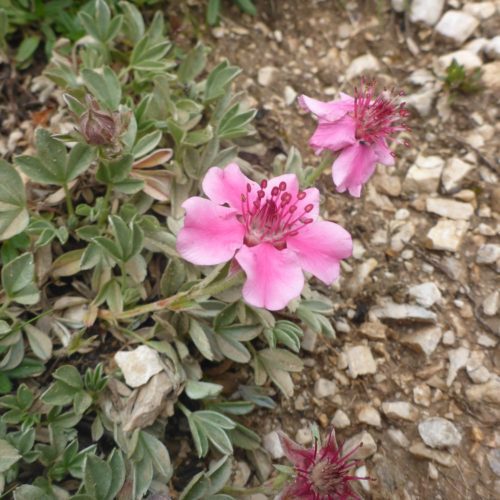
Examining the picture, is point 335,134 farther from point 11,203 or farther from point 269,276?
point 11,203

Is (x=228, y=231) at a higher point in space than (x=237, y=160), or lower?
higher

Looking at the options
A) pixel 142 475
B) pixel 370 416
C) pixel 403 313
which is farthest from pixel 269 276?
pixel 403 313

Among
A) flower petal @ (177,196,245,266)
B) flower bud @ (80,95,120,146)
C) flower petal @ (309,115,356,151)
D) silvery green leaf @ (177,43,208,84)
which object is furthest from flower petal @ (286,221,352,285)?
silvery green leaf @ (177,43,208,84)

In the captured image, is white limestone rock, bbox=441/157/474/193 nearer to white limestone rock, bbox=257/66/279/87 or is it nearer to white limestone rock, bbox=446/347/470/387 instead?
white limestone rock, bbox=446/347/470/387

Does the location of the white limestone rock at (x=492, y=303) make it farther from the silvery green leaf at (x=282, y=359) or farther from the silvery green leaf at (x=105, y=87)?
the silvery green leaf at (x=105, y=87)

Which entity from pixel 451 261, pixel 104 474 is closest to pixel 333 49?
pixel 451 261

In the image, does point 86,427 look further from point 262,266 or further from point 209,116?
point 209,116
